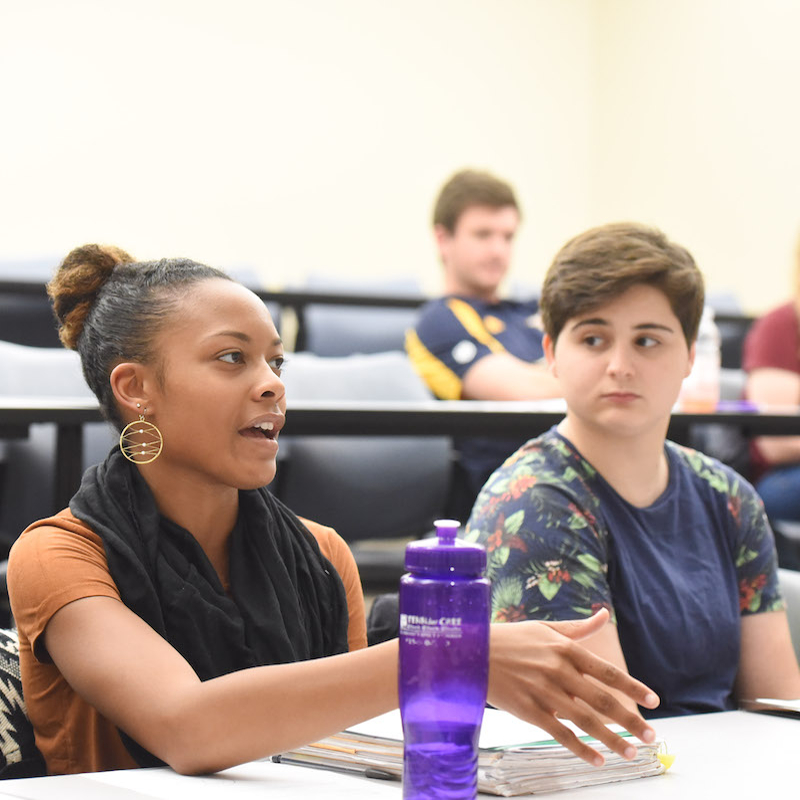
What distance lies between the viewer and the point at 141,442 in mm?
1186

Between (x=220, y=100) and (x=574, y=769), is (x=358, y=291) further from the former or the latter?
(x=574, y=769)

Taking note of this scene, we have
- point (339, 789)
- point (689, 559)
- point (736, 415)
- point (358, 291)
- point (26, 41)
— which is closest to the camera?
→ point (339, 789)

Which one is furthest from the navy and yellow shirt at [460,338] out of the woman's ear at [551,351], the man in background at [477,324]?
the woman's ear at [551,351]

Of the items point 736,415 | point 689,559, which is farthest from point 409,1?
point 689,559

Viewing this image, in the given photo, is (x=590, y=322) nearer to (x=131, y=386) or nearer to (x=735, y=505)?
(x=735, y=505)

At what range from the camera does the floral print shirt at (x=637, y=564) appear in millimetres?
1427

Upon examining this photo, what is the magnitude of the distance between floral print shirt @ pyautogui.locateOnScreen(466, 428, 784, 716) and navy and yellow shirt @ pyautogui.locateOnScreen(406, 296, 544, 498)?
1.39 metres

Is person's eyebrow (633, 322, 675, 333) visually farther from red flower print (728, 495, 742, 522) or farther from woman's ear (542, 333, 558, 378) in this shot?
red flower print (728, 495, 742, 522)

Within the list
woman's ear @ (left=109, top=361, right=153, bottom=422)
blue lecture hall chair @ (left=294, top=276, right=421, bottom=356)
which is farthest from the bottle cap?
blue lecture hall chair @ (left=294, top=276, right=421, bottom=356)

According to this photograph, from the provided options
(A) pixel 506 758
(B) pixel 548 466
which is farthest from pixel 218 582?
(B) pixel 548 466

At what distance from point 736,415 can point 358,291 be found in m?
1.68

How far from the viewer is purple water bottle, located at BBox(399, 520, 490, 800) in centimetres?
76

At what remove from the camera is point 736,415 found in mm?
2535

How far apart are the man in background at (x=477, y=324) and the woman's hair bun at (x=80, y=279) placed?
165 cm
